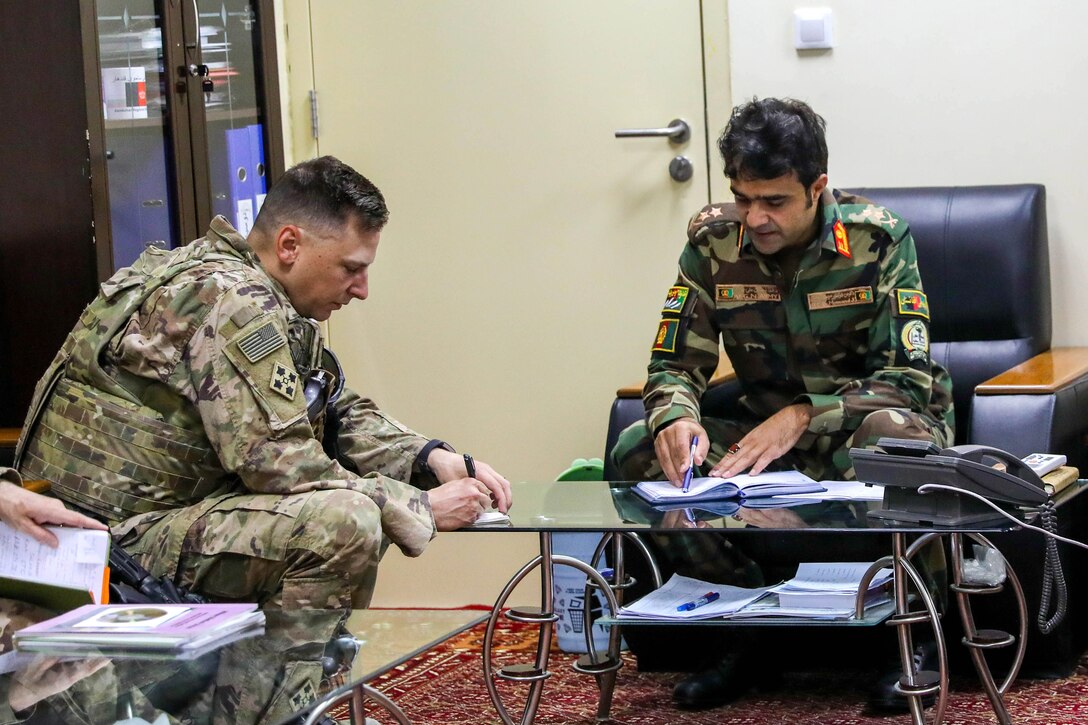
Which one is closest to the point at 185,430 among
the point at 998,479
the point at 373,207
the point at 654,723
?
the point at 373,207

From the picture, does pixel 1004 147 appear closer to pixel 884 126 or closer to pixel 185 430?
pixel 884 126

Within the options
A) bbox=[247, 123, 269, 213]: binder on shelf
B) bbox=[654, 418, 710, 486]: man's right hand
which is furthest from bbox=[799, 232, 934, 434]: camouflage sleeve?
bbox=[247, 123, 269, 213]: binder on shelf

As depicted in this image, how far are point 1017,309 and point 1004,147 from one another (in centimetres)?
46

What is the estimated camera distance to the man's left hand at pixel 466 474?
2324 mm

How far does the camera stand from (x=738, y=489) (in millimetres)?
2271

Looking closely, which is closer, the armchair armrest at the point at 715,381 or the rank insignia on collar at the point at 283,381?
the rank insignia on collar at the point at 283,381

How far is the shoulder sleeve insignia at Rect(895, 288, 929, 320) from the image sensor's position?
2.62 metres

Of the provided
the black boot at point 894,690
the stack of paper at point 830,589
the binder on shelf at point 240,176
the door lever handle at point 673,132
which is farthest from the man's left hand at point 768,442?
the binder on shelf at point 240,176

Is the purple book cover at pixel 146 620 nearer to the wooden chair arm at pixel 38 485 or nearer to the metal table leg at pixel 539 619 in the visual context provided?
the wooden chair arm at pixel 38 485

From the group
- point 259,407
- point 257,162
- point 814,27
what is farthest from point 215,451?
point 814,27

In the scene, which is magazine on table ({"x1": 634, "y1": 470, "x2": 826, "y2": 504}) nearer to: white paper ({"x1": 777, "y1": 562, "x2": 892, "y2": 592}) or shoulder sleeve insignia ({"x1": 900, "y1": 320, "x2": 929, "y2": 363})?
white paper ({"x1": 777, "y1": 562, "x2": 892, "y2": 592})

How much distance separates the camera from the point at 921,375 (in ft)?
8.41

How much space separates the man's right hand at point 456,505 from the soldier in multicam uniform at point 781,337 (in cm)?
38

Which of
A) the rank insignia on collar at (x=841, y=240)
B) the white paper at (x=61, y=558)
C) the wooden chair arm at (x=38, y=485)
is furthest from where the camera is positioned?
the rank insignia on collar at (x=841, y=240)
